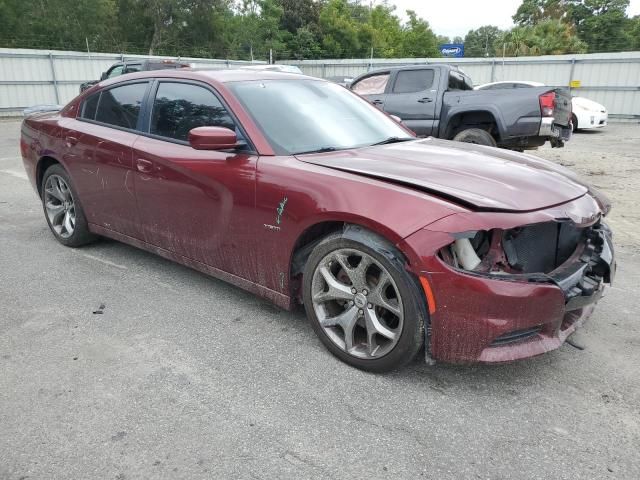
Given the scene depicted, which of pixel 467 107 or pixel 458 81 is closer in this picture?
pixel 467 107

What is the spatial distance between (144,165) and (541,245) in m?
2.72

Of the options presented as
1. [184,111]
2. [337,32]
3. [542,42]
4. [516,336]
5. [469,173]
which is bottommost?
[516,336]

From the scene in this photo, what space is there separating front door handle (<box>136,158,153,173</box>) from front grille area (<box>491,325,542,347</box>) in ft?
8.55

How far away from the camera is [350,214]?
8.87 feet

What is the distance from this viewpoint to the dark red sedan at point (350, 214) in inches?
98.0

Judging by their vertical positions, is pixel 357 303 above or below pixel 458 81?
below

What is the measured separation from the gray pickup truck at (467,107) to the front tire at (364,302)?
19.4ft

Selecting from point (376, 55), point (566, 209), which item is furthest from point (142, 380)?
point (376, 55)

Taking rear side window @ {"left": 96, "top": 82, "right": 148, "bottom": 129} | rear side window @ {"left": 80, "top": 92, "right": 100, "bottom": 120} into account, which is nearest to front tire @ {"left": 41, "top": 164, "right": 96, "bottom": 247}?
rear side window @ {"left": 80, "top": 92, "right": 100, "bottom": 120}

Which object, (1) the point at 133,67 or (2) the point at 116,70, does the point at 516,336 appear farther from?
(2) the point at 116,70

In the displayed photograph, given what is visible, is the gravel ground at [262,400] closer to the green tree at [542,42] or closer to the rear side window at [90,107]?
the rear side window at [90,107]

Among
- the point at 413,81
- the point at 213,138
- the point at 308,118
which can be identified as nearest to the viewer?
the point at 213,138

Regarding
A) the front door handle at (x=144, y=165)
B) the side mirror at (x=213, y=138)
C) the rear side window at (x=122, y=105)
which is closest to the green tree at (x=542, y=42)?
the rear side window at (x=122, y=105)

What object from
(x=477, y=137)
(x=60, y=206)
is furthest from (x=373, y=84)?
(x=60, y=206)
